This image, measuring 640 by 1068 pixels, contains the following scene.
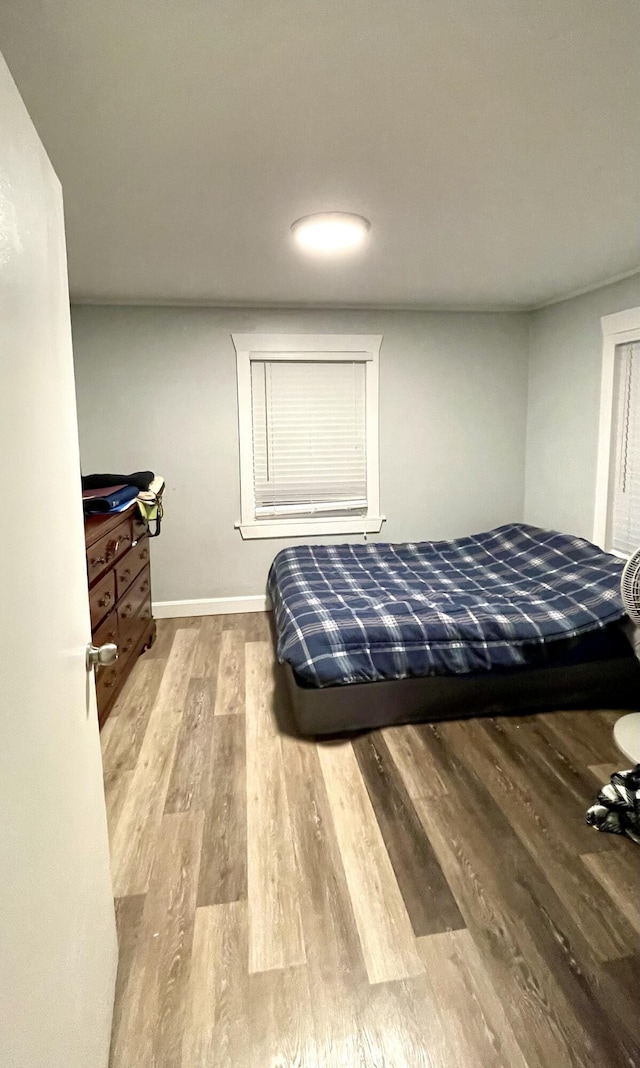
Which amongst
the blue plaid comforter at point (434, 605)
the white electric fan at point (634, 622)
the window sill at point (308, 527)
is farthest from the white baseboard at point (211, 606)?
the white electric fan at point (634, 622)

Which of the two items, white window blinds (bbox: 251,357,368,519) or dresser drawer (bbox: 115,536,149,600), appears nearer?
dresser drawer (bbox: 115,536,149,600)

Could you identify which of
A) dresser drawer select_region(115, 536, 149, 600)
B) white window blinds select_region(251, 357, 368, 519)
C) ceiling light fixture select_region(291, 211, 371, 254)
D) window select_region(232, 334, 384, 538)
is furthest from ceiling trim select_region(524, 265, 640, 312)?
dresser drawer select_region(115, 536, 149, 600)

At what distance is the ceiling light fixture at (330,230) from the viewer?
2221mm

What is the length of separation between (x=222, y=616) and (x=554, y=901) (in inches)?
115

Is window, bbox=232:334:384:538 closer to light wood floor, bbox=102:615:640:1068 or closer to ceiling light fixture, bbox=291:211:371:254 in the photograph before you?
ceiling light fixture, bbox=291:211:371:254

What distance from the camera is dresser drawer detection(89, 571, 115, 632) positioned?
2.36m

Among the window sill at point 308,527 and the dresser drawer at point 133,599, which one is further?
the window sill at point 308,527

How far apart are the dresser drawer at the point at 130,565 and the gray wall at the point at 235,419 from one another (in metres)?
0.42

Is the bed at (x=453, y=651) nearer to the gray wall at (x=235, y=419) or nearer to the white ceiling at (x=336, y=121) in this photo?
the gray wall at (x=235, y=419)

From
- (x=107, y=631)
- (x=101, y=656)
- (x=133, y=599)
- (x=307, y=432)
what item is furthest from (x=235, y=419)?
(x=101, y=656)

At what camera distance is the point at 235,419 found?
394cm

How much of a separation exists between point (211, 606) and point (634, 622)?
9.32ft

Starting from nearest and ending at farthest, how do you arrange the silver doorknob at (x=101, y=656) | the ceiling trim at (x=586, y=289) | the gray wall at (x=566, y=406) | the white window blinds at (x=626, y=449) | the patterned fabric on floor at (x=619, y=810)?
the silver doorknob at (x=101, y=656), the patterned fabric on floor at (x=619, y=810), the ceiling trim at (x=586, y=289), the white window blinds at (x=626, y=449), the gray wall at (x=566, y=406)

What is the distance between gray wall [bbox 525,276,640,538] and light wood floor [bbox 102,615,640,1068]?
1801 mm
